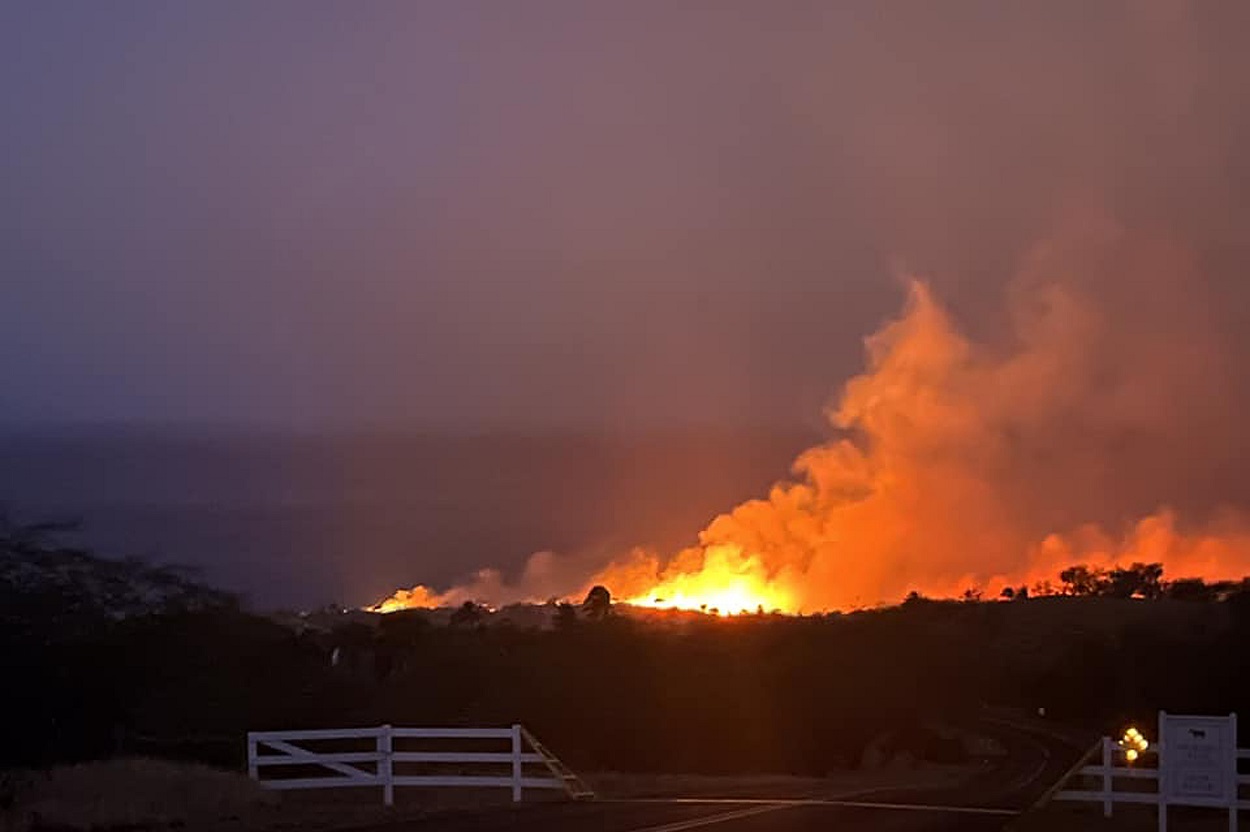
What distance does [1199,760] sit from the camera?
2166 cm

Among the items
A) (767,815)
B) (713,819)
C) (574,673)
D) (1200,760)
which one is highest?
(1200,760)

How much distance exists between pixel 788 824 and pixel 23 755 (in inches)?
597

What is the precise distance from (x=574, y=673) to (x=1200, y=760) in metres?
45.6

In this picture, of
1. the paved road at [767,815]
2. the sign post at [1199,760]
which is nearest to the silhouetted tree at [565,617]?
the paved road at [767,815]

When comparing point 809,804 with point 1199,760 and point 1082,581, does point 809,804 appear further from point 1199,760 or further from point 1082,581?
point 1082,581

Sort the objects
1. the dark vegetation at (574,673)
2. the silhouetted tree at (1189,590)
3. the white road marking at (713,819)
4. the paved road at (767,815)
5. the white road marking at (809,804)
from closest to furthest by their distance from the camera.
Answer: the white road marking at (713,819), the paved road at (767,815), the white road marking at (809,804), the dark vegetation at (574,673), the silhouetted tree at (1189,590)

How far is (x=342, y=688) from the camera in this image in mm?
61406

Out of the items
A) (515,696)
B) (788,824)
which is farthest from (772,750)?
(788,824)

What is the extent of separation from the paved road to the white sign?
2492mm

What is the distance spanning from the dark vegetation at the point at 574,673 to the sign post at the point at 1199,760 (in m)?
19.3

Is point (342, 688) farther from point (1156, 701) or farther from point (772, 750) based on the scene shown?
point (1156, 701)

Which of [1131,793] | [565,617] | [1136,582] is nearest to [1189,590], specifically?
[1136,582]

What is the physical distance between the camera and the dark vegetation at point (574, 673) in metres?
35.4

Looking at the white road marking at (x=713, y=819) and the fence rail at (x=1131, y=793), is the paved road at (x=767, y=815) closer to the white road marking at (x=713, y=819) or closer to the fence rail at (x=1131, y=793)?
the white road marking at (x=713, y=819)
